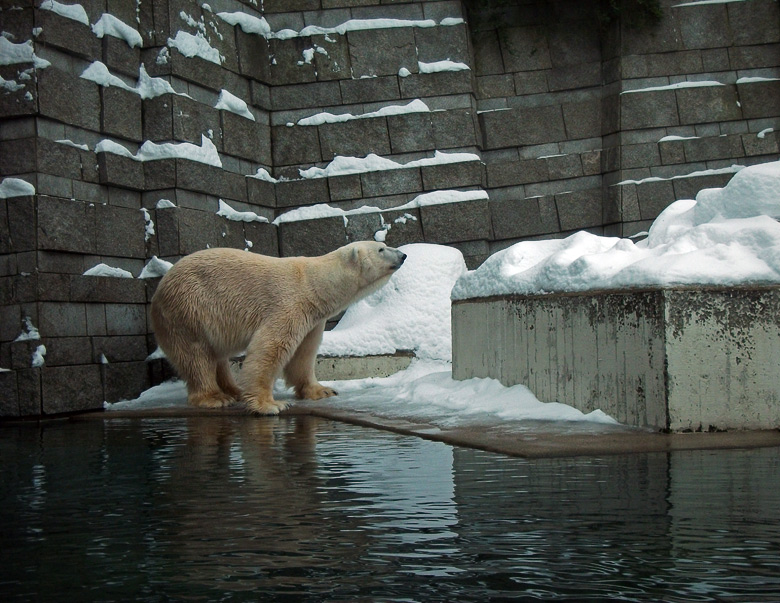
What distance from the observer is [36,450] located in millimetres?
5605

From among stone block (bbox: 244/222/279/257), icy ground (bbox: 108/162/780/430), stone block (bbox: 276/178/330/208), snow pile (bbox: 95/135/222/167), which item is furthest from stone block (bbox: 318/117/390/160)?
icy ground (bbox: 108/162/780/430)

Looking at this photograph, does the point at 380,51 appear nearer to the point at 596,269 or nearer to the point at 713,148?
the point at 713,148

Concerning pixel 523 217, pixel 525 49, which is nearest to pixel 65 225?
pixel 523 217

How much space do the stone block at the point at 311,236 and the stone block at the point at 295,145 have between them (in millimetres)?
826

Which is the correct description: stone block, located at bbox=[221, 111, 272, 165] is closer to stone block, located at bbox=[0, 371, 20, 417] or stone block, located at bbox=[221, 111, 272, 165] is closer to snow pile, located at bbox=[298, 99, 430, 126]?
snow pile, located at bbox=[298, 99, 430, 126]

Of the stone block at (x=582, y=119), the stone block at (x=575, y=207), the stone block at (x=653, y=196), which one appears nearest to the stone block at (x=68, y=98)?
the stone block at (x=575, y=207)

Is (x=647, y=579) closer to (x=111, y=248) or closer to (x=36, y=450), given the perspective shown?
(x=36, y=450)

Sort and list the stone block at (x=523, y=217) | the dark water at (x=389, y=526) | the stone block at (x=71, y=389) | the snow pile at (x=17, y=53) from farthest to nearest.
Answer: the stone block at (x=523, y=217) → the snow pile at (x=17, y=53) → the stone block at (x=71, y=389) → the dark water at (x=389, y=526)

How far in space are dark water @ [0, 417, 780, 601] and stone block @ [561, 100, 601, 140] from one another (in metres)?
7.96

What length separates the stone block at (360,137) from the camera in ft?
38.1

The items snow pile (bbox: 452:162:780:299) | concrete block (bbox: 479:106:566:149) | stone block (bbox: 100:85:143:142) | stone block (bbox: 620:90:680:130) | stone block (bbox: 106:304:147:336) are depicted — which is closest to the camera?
snow pile (bbox: 452:162:780:299)

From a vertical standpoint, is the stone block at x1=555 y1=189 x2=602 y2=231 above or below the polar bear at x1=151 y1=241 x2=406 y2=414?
above

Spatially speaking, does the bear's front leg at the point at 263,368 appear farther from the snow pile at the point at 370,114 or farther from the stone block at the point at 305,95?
the stone block at the point at 305,95

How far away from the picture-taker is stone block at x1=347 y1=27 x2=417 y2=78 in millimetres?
11727
